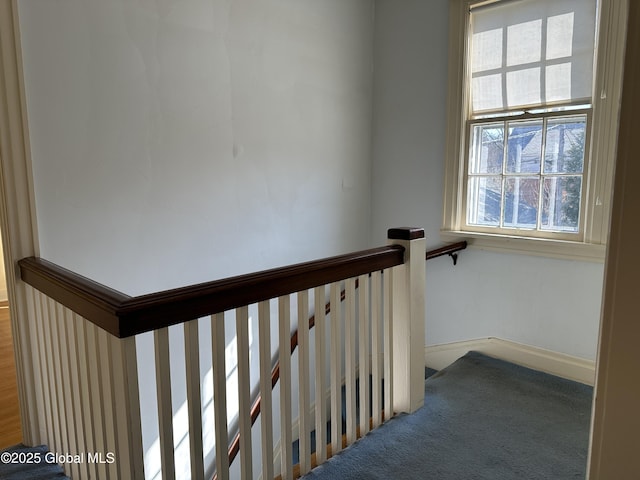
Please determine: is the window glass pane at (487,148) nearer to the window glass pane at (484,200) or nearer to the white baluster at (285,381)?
the window glass pane at (484,200)

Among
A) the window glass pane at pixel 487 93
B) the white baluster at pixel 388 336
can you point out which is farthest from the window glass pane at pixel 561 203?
the white baluster at pixel 388 336

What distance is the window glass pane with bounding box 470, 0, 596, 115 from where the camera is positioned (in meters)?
2.27

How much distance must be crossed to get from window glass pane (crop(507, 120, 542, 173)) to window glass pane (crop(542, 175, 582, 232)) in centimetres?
13

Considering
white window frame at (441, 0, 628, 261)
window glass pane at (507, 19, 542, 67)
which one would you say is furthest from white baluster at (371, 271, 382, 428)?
window glass pane at (507, 19, 542, 67)

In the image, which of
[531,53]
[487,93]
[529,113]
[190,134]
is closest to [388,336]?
[190,134]

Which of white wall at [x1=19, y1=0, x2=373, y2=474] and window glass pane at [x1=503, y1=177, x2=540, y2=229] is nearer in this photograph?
white wall at [x1=19, y1=0, x2=373, y2=474]

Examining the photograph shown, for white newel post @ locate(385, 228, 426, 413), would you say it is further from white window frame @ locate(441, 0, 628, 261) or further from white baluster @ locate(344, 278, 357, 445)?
white window frame @ locate(441, 0, 628, 261)

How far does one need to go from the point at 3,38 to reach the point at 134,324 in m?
1.26

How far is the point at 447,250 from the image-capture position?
274 centimetres

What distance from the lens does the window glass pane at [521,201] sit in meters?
2.52

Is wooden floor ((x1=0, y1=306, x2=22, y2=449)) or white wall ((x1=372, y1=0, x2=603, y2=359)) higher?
white wall ((x1=372, y1=0, x2=603, y2=359))

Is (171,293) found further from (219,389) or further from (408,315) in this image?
(408,315)

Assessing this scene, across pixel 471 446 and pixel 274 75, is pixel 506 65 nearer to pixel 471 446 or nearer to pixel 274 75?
pixel 274 75

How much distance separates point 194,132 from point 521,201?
1.90 m
